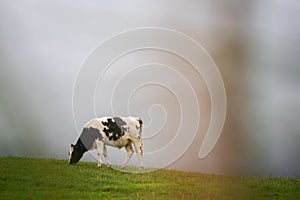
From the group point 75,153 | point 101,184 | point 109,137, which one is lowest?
point 101,184

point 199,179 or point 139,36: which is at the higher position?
point 139,36

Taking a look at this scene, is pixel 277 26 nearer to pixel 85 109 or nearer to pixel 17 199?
pixel 85 109

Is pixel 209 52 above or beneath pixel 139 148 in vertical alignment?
above

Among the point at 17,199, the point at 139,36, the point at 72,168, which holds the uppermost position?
the point at 139,36

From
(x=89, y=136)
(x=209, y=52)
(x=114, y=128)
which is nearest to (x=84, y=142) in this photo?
(x=89, y=136)

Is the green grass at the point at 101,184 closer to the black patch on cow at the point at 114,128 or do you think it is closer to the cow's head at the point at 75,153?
the cow's head at the point at 75,153

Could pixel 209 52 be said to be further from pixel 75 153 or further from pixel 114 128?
pixel 75 153

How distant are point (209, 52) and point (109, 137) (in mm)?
553

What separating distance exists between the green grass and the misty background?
0.17 ft

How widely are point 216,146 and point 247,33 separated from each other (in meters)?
0.49

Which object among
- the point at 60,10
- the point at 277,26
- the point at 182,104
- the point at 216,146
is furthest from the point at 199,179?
the point at 60,10

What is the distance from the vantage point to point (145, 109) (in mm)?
2527

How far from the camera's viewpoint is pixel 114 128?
2.60 meters

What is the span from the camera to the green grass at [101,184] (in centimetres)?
243
